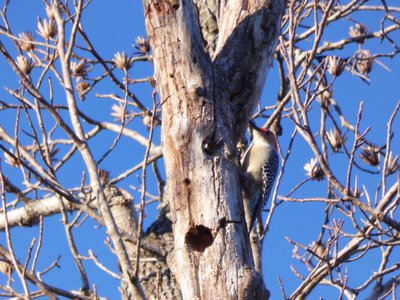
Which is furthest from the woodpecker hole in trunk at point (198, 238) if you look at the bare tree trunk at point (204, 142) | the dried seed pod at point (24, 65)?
the dried seed pod at point (24, 65)

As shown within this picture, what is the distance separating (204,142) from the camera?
368 cm

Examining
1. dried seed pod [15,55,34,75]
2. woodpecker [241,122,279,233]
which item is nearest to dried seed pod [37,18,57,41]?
dried seed pod [15,55,34,75]

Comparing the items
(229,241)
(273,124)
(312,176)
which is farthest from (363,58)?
(229,241)

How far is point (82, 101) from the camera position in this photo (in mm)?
6422

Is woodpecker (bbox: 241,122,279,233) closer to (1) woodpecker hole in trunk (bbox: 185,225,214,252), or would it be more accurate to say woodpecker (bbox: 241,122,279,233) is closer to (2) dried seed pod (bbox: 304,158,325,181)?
(2) dried seed pod (bbox: 304,158,325,181)

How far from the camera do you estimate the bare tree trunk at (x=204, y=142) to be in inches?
136

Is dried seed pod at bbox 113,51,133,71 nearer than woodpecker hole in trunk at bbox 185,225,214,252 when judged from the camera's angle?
No

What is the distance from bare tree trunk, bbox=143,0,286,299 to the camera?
3463 mm

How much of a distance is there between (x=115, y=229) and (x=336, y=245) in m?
1.51

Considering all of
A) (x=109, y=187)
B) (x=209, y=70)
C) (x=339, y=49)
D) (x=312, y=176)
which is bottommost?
(x=209, y=70)

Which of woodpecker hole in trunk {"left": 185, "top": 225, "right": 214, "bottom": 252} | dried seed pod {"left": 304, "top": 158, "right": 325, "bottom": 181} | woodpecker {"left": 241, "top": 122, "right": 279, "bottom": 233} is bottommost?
woodpecker hole in trunk {"left": 185, "top": 225, "right": 214, "bottom": 252}

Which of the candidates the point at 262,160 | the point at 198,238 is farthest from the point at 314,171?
the point at 198,238

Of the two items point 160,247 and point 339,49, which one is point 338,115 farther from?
point 160,247

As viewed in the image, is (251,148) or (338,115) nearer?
(251,148)
